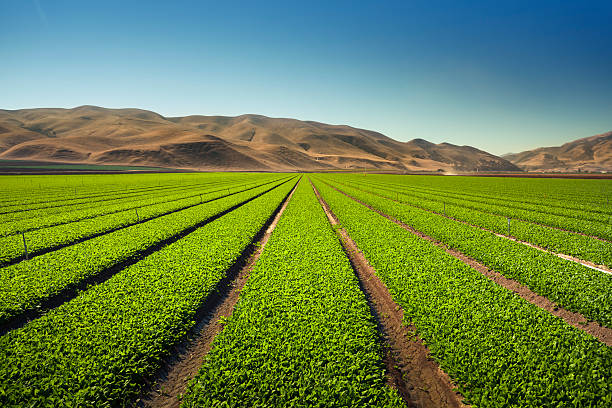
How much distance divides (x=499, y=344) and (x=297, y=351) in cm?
447

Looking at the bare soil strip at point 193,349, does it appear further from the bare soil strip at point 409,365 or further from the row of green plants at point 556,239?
the row of green plants at point 556,239

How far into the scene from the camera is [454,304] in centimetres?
745

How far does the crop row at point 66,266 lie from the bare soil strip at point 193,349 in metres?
5.17

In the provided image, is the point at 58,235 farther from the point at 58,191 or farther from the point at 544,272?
the point at 58,191

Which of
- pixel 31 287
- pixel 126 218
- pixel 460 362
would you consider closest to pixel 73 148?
pixel 126 218

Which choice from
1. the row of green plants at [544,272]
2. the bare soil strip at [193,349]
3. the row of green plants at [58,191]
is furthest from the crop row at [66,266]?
the row of green plants at [58,191]

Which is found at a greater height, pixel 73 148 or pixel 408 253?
pixel 73 148

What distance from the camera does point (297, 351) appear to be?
577 cm

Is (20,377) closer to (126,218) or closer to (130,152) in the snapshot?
(126,218)

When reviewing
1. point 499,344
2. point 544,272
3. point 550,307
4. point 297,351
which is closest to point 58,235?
point 297,351

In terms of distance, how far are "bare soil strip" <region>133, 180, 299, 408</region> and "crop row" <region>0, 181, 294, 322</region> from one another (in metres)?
5.17

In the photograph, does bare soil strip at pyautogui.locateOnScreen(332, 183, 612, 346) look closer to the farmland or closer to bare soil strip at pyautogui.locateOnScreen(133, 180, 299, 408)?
the farmland

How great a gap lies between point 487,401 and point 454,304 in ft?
9.96

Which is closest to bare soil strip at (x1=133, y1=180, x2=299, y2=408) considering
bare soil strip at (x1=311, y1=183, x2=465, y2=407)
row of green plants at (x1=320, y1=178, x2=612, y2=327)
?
bare soil strip at (x1=311, y1=183, x2=465, y2=407)
